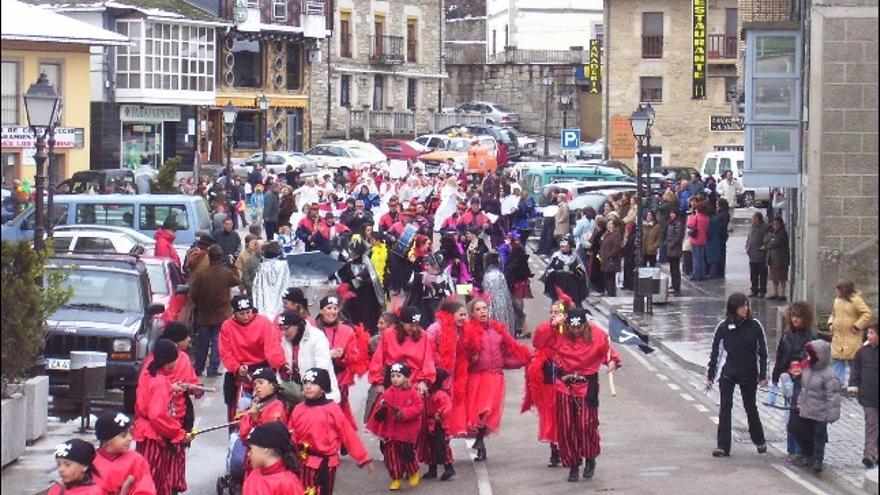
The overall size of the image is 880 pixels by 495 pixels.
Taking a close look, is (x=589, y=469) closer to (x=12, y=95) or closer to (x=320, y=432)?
(x=320, y=432)

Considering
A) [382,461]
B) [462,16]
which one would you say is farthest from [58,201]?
[462,16]

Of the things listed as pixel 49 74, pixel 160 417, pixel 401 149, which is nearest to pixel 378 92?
pixel 401 149

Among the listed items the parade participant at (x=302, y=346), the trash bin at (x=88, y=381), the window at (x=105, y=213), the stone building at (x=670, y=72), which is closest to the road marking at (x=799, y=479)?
the parade participant at (x=302, y=346)

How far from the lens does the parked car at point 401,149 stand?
239 ft

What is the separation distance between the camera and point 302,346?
15023 mm

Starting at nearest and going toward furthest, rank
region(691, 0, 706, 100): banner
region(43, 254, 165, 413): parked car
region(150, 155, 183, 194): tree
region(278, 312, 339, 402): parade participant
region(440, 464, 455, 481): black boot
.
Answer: region(278, 312, 339, 402): parade participant
region(440, 464, 455, 481): black boot
region(43, 254, 165, 413): parked car
region(150, 155, 183, 194): tree
region(691, 0, 706, 100): banner

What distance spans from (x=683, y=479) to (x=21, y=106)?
→ 33700 millimetres

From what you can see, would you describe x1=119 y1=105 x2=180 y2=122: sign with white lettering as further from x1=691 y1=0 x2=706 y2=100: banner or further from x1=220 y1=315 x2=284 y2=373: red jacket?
x1=220 y1=315 x2=284 y2=373: red jacket

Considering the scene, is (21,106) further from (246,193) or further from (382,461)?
(382,461)

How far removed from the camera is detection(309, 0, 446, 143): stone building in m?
78.9

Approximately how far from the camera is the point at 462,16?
112 metres

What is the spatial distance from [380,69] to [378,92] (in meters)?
1.24

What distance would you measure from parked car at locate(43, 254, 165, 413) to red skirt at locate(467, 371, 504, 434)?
3970mm

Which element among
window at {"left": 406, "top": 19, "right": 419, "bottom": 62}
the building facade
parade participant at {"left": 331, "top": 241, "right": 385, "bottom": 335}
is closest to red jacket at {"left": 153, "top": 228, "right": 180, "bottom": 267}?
parade participant at {"left": 331, "top": 241, "right": 385, "bottom": 335}
